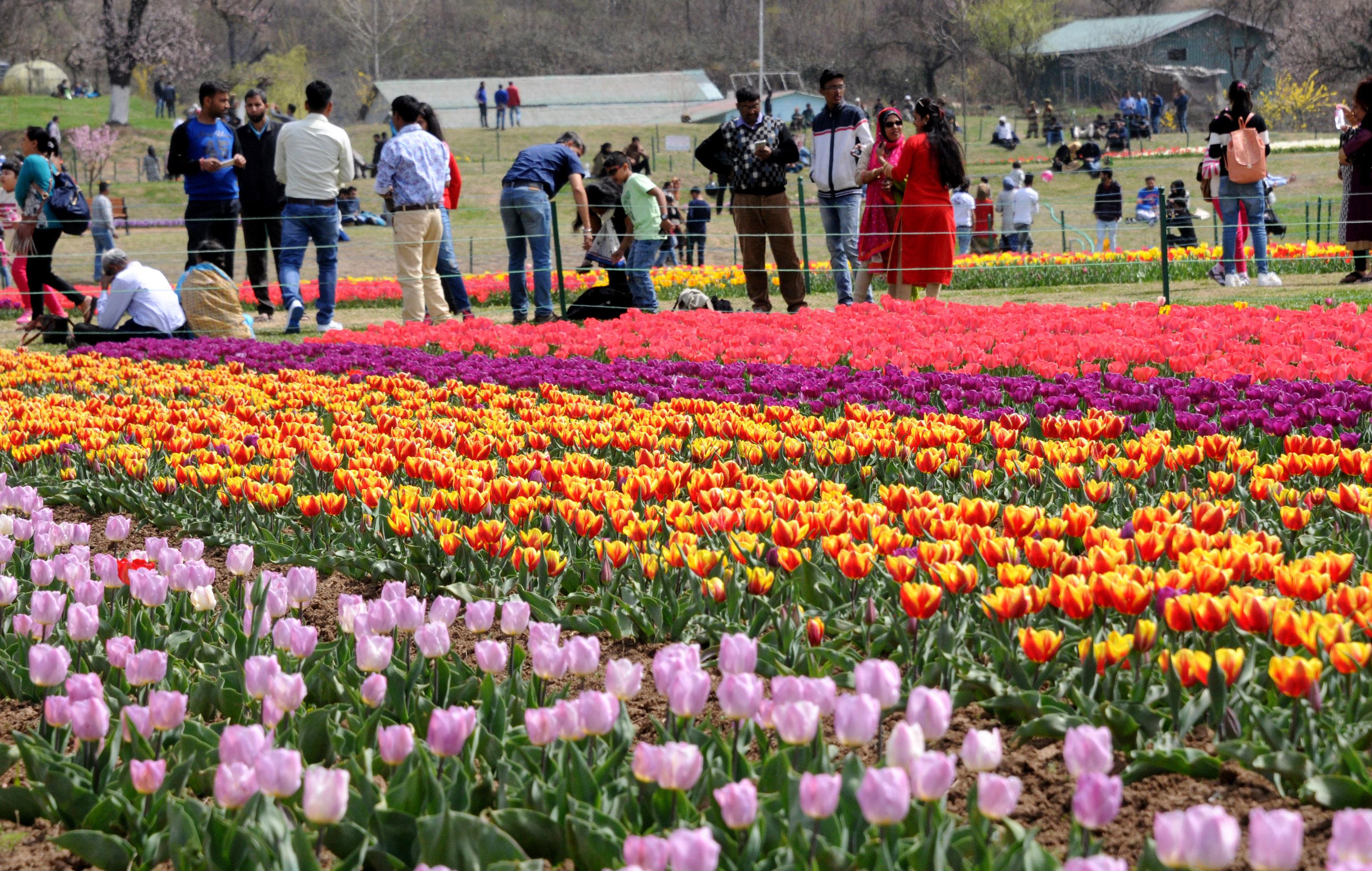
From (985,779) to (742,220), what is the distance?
9.82m

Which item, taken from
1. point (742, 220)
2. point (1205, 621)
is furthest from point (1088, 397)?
point (742, 220)

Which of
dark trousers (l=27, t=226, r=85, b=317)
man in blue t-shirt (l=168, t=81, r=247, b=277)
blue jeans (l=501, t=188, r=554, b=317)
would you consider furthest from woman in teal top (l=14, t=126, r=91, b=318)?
blue jeans (l=501, t=188, r=554, b=317)

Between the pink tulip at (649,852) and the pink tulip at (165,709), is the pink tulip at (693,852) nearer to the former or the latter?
the pink tulip at (649,852)

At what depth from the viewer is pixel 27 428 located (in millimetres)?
5641

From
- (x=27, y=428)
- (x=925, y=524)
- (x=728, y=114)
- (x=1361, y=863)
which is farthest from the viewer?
(x=728, y=114)

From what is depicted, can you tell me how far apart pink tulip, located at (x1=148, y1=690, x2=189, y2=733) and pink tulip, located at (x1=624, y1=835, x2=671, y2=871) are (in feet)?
2.88

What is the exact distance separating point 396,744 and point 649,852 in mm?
525

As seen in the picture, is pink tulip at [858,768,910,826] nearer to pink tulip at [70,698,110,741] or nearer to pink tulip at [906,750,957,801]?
pink tulip at [906,750,957,801]

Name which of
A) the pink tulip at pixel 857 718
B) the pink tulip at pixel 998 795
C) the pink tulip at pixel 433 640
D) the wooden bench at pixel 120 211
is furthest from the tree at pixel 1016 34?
the pink tulip at pixel 998 795

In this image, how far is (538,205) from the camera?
11.4m

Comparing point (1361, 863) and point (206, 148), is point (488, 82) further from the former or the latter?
point (1361, 863)

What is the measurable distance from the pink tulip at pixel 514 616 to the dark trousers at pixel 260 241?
32.0 feet

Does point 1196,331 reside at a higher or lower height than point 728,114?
lower

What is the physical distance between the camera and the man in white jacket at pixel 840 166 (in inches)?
431
